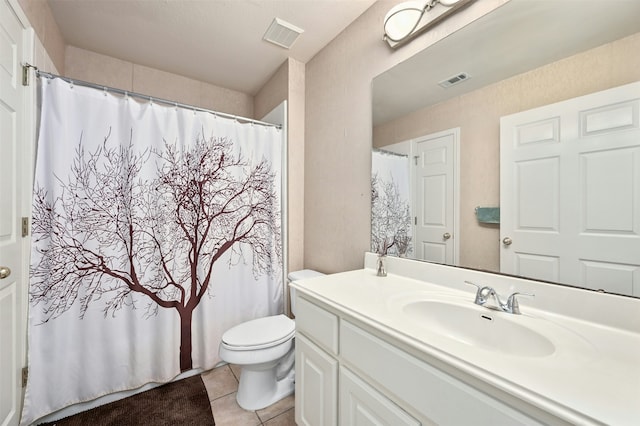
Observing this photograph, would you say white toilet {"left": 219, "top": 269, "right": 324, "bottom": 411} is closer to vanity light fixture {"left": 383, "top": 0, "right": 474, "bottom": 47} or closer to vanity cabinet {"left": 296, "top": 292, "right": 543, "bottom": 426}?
vanity cabinet {"left": 296, "top": 292, "right": 543, "bottom": 426}

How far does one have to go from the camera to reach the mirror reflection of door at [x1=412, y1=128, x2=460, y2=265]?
45.4 inches

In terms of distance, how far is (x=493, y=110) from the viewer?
3.35 feet

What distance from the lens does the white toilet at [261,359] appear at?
55.4 inches

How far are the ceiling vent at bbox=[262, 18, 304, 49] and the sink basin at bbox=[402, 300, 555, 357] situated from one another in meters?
1.84

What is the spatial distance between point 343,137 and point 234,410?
1.78 m

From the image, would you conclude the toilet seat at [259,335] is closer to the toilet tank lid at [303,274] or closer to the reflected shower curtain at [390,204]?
the toilet tank lid at [303,274]

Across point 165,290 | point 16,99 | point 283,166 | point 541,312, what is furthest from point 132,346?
point 541,312

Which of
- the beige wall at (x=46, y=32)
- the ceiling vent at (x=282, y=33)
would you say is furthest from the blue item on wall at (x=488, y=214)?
the beige wall at (x=46, y=32)

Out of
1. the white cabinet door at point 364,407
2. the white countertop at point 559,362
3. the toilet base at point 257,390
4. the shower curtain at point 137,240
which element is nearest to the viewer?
the white countertop at point 559,362

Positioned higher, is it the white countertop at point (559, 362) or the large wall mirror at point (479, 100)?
the large wall mirror at point (479, 100)

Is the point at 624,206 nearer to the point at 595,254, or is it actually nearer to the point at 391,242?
the point at 595,254

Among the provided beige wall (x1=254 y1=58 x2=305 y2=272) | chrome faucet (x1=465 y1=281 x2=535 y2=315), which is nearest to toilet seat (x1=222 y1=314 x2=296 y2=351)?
beige wall (x1=254 y1=58 x2=305 y2=272)

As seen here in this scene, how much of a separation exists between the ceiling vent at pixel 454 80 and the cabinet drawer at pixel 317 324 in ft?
3.72

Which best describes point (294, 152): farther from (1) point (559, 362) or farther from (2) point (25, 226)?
(1) point (559, 362)
